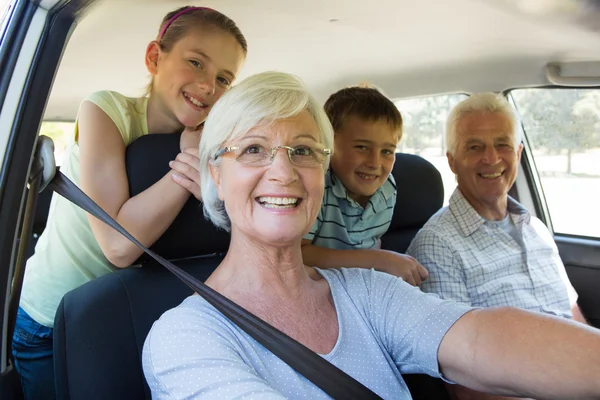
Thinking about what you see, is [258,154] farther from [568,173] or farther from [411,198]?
[568,173]

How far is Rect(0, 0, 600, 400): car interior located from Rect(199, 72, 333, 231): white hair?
216 mm

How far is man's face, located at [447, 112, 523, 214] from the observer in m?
2.39

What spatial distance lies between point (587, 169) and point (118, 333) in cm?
233

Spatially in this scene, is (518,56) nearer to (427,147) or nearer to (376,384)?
(427,147)

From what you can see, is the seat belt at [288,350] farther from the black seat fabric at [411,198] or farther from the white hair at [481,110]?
the white hair at [481,110]

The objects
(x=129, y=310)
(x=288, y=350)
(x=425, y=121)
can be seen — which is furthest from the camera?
(x=425, y=121)

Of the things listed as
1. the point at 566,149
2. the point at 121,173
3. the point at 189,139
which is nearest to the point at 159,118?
the point at 189,139

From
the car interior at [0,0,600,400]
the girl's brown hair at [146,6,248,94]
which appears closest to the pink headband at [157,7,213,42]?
the girl's brown hair at [146,6,248,94]

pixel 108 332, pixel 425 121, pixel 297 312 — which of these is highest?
pixel 425 121

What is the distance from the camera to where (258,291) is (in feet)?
4.75

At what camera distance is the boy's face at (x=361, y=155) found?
2010 mm

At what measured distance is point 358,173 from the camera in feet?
6.61

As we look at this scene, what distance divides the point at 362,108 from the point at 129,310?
1015 mm

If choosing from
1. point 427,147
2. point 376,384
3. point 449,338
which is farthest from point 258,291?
point 427,147
